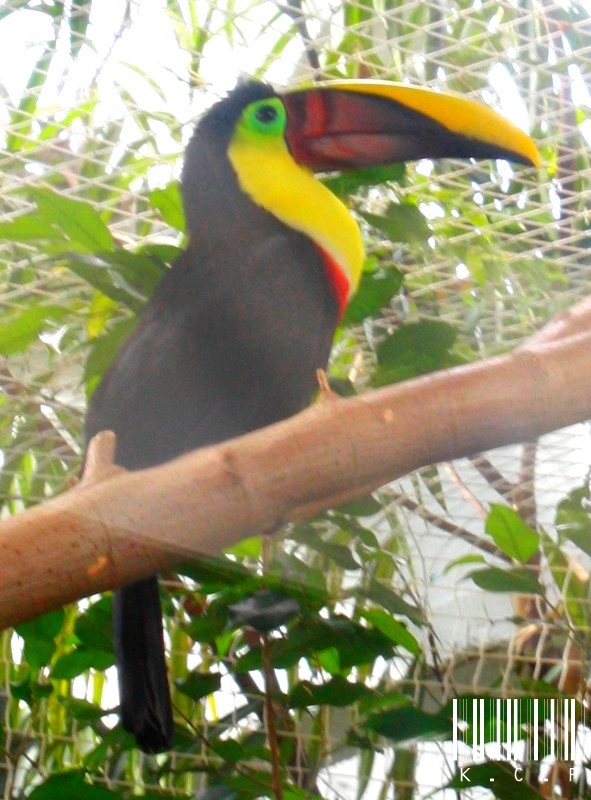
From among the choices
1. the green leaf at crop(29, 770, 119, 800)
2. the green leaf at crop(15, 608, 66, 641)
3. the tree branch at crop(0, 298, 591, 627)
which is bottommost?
the green leaf at crop(29, 770, 119, 800)

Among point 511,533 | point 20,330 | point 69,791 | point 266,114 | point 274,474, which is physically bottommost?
point 69,791

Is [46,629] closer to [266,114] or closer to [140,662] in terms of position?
[140,662]

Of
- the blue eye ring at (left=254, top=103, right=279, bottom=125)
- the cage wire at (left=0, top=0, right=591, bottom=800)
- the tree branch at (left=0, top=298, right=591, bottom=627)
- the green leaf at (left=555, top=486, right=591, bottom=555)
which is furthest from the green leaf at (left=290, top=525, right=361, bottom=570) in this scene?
the blue eye ring at (left=254, top=103, right=279, bottom=125)

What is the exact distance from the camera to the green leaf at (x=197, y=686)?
1.16m

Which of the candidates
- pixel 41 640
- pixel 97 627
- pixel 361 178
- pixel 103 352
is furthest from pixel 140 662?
pixel 361 178

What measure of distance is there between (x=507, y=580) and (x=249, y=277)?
1.39 feet

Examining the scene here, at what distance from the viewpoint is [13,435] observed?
105 cm

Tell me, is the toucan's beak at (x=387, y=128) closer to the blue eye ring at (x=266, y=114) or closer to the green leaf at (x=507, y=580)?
the blue eye ring at (x=266, y=114)

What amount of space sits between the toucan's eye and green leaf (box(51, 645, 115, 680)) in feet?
1.96

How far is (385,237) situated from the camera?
3.94 ft

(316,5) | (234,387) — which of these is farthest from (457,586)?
(316,5)

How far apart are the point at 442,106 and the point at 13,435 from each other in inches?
22.1

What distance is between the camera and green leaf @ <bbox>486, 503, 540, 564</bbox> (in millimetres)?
1039

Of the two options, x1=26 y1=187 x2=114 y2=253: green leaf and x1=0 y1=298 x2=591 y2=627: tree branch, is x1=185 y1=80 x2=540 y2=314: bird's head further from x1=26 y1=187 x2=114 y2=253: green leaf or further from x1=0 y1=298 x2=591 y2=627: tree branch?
x1=0 y1=298 x2=591 y2=627: tree branch
